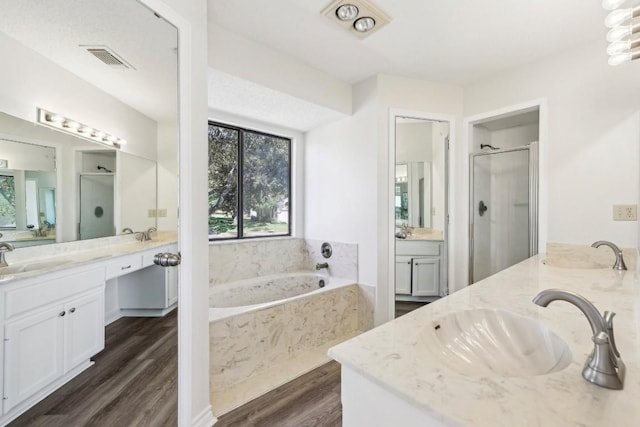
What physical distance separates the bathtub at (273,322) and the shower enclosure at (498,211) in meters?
1.34

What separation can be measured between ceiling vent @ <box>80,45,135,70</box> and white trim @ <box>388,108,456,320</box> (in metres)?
2.07

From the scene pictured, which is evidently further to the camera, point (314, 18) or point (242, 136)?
point (242, 136)

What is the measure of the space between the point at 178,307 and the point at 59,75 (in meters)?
1.05

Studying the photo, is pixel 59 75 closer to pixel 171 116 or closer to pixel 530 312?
pixel 171 116

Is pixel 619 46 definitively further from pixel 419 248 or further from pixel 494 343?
pixel 419 248

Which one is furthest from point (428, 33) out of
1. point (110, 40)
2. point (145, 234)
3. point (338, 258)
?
point (145, 234)

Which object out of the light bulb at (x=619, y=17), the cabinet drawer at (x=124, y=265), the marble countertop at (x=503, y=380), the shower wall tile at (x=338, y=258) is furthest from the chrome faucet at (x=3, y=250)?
the light bulb at (x=619, y=17)

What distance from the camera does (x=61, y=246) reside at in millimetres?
977

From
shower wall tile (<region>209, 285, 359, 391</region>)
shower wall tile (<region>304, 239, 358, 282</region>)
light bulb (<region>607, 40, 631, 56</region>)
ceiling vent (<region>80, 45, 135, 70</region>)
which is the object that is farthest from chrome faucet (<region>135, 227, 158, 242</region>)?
light bulb (<region>607, 40, 631, 56</region>)

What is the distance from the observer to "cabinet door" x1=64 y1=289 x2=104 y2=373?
1002 mm

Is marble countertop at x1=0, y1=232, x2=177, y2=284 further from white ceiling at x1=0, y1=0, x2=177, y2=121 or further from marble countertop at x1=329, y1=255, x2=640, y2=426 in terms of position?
marble countertop at x1=329, y1=255, x2=640, y2=426

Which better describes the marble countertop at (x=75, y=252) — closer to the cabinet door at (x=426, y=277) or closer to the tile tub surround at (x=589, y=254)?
the cabinet door at (x=426, y=277)

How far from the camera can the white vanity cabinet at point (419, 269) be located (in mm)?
2887

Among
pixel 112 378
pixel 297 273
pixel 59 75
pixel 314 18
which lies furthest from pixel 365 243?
pixel 59 75
